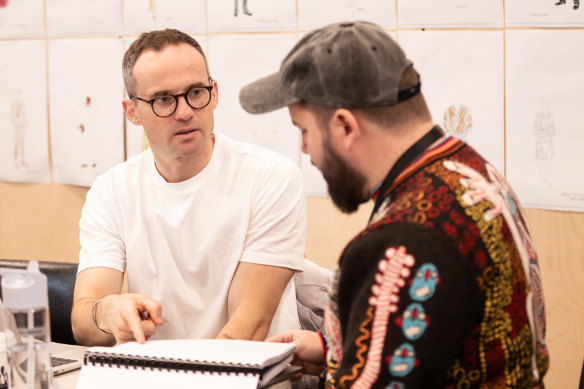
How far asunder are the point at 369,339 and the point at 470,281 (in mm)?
153

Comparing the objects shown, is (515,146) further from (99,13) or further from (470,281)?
(99,13)

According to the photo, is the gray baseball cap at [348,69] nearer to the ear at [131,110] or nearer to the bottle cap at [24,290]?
the bottle cap at [24,290]

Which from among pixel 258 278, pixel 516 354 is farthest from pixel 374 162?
pixel 258 278

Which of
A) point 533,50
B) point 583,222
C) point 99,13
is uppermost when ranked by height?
point 99,13

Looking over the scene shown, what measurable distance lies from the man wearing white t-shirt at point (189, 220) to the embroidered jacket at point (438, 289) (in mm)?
833

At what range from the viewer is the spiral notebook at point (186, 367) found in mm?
1164

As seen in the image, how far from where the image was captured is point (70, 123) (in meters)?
3.13

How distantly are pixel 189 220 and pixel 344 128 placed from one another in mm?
909

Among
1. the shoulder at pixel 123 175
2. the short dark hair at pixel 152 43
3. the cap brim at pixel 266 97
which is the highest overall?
the short dark hair at pixel 152 43

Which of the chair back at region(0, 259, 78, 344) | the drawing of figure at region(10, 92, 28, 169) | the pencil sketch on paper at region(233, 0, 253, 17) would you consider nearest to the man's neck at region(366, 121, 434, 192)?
the chair back at region(0, 259, 78, 344)

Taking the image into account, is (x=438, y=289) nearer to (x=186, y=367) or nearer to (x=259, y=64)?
(x=186, y=367)

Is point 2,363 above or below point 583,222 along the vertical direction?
below

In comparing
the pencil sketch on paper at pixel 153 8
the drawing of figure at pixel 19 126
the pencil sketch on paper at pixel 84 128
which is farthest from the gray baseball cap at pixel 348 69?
the drawing of figure at pixel 19 126

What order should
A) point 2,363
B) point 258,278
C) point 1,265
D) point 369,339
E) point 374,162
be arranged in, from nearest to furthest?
point 369,339, point 374,162, point 2,363, point 258,278, point 1,265
